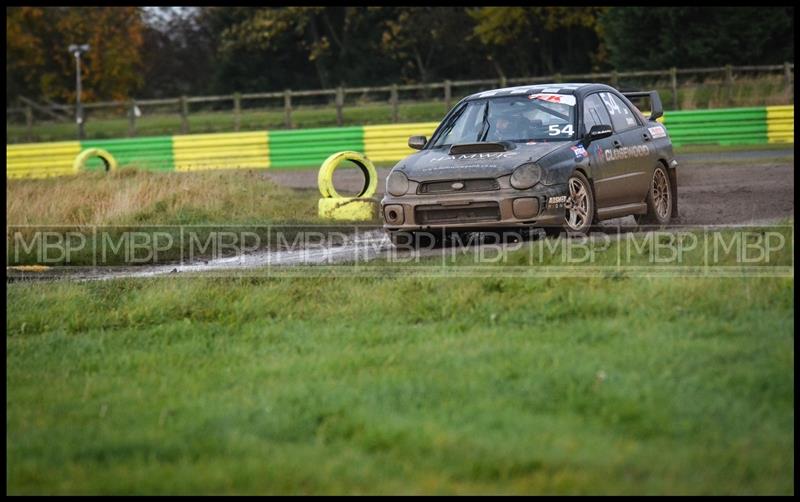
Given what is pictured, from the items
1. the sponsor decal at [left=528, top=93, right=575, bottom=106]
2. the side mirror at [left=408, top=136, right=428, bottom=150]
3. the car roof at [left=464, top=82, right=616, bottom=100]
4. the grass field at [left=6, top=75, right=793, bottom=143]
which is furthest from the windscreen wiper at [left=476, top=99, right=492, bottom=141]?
the grass field at [left=6, top=75, right=793, bottom=143]

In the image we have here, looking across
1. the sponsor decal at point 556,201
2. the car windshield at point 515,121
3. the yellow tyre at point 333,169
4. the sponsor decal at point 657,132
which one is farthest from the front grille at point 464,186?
the yellow tyre at point 333,169

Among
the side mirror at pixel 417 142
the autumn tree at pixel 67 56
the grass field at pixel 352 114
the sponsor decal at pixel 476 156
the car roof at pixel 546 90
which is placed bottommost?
the sponsor decal at pixel 476 156

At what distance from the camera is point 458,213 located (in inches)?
424

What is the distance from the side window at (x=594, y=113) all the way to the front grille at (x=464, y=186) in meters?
1.36

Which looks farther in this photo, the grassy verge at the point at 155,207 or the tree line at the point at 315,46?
the tree line at the point at 315,46

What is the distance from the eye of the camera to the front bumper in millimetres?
10461

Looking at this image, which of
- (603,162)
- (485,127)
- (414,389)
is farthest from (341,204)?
(414,389)

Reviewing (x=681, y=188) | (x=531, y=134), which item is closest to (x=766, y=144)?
(x=681, y=188)

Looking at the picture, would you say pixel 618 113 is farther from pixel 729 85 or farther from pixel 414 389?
pixel 729 85

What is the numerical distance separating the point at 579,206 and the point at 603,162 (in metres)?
0.62

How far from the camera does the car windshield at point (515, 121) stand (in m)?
11.3

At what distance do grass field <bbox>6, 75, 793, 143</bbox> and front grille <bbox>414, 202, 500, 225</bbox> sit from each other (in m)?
22.1

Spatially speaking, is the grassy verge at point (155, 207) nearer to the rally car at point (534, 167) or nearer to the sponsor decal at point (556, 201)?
the rally car at point (534, 167)

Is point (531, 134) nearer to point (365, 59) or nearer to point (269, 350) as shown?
point (269, 350)
